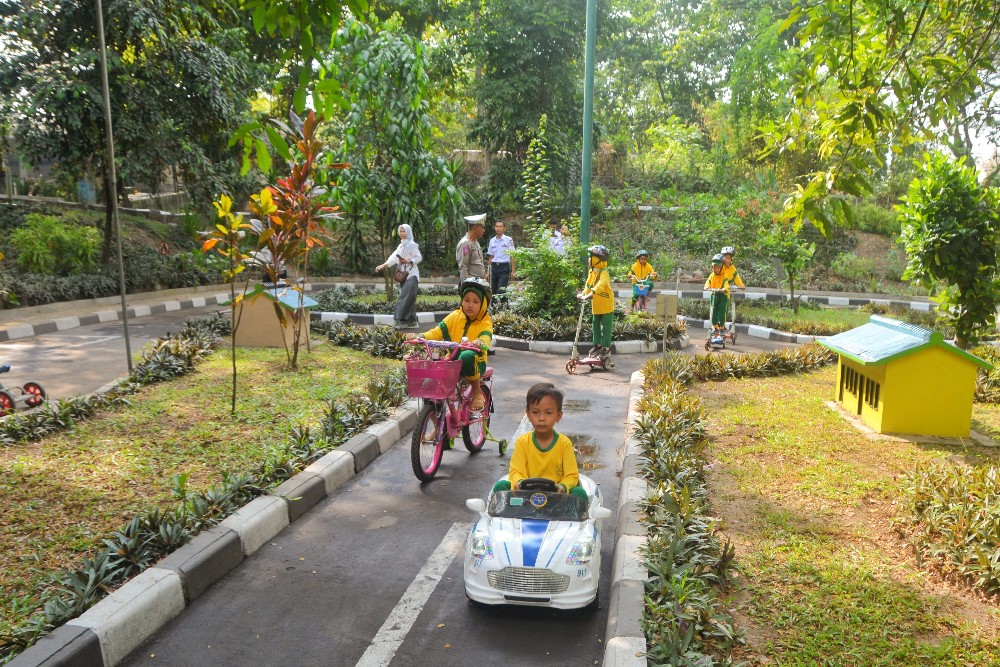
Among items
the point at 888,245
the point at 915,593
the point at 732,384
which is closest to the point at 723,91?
the point at 888,245

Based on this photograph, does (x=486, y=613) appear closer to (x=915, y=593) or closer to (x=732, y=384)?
(x=915, y=593)

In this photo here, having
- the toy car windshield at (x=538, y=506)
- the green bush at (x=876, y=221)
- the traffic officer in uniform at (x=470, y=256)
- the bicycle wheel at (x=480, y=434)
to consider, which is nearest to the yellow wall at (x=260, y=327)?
the traffic officer in uniform at (x=470, y=256)

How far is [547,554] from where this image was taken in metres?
3.87

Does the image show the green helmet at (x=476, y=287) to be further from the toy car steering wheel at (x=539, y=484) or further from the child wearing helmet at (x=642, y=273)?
the child wearing helmet at (x=642, y=273)

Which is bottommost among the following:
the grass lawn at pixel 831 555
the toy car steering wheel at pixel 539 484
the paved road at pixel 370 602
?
the paved road at pixel 370 602

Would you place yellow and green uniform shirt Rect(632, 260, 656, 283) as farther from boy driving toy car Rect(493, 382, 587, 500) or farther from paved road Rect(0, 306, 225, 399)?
boy driving toy car Rect(493, 382, 587, 500)

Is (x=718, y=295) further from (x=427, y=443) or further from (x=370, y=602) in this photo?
(x=370, y=602)

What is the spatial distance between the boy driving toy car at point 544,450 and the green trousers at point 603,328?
6041mm

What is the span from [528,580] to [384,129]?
1362 cm

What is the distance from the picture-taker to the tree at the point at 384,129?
15477 millimetres

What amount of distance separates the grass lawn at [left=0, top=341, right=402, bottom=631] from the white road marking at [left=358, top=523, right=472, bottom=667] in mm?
1667

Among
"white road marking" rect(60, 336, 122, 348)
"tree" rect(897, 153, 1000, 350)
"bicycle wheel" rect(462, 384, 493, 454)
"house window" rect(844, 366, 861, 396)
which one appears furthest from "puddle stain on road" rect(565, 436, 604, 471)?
"white road marking" rect(60, 336, 122, 348)

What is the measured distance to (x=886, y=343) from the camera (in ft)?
22.9

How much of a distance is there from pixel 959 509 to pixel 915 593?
2.68ft
